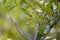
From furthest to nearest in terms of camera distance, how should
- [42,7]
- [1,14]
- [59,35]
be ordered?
1. [1,14]
2. [59,35]
3. [42,7]

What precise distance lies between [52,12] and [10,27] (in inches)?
26.1

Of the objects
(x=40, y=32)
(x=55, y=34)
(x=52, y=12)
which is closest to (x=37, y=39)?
(x=40, y=32)

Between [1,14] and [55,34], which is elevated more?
[1,14]

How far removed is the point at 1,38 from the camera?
138 centimetres

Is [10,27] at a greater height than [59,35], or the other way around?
[10,27]

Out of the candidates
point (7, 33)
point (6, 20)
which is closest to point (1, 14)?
point (6, 20)

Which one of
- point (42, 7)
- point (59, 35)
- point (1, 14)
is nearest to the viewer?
point (42, 7)

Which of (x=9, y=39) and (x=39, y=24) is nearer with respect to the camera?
(x=39, y=24)

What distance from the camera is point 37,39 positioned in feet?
2.95

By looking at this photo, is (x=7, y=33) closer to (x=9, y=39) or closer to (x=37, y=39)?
(x=9, y=39)

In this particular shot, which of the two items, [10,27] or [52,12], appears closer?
[52,12]

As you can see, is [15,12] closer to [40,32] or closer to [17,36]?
[17,36]

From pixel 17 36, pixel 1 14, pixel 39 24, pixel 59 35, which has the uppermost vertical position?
pixel 1 14

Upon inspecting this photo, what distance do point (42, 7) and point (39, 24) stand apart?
0.10 meters
